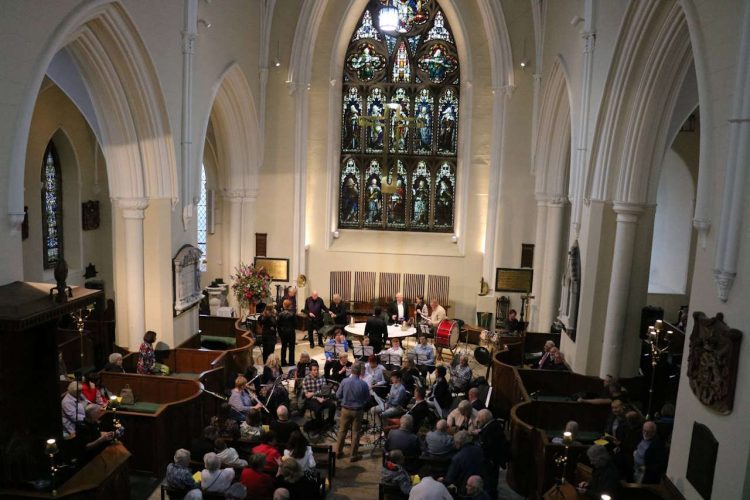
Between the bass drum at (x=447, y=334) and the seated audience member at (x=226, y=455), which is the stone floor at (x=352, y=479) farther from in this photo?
the bass drum at (x=447, y=334)

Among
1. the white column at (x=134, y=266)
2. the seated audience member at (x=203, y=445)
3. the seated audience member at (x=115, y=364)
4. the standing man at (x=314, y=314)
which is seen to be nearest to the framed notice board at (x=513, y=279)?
the standing man at (x=314, y=314)

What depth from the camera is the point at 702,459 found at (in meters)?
6.41

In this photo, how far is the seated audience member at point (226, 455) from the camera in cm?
734

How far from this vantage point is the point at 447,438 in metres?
8.12

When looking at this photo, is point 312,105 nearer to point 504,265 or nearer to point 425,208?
point 425,208

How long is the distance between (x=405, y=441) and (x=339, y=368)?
3716mm

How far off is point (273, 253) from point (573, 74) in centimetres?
909

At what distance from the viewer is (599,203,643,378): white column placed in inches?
406

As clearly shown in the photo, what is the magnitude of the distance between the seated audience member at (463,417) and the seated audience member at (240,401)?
288 centimetres

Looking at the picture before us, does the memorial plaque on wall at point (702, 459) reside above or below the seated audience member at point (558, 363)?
above

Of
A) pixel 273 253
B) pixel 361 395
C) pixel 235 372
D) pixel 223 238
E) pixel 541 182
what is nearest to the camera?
pixel 361 395

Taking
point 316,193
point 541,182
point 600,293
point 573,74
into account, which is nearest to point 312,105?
point 316,193

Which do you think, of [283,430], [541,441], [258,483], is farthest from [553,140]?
[258,483]

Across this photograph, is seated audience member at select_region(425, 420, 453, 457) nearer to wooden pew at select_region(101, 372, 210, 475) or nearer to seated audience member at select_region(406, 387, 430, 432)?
seated audience member at select_region(406, 387, 430, 432)
